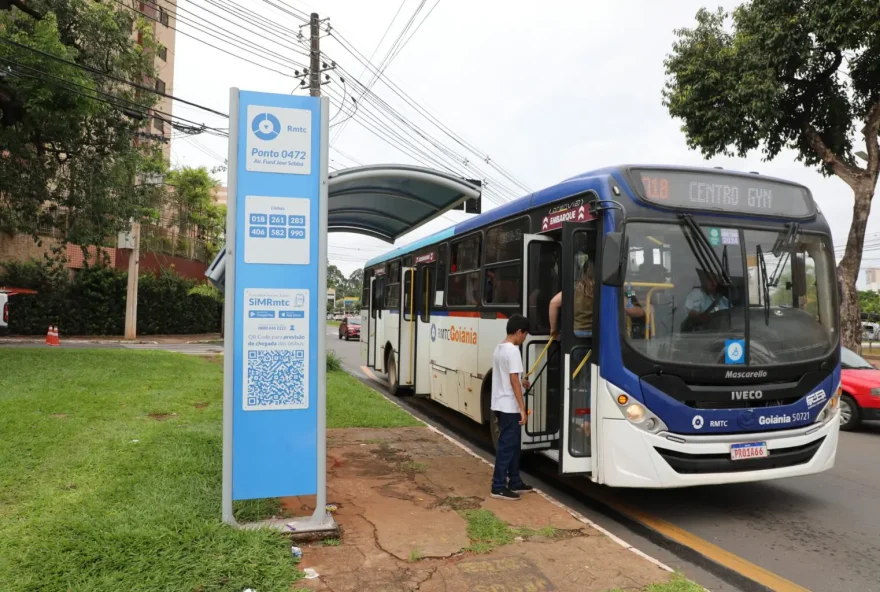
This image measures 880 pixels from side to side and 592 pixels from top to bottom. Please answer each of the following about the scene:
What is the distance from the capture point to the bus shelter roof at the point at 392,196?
863 centimetres

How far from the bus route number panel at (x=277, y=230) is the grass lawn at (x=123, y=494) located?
196 centimetres

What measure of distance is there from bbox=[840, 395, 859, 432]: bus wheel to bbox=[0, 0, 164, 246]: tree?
Result: 14.7 metres

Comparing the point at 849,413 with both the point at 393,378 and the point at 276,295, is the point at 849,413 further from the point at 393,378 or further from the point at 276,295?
the point at 276,295

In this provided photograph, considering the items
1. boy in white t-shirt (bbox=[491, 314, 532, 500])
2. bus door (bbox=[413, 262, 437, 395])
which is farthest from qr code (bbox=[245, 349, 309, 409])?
bus door (bbox=[413, 262, 437, 395])

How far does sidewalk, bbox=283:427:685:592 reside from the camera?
4.04m

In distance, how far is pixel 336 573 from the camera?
4074 mm

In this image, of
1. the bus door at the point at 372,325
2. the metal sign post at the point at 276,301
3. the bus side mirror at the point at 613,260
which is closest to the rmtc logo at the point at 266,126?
the metal sign post at the point at 276,301

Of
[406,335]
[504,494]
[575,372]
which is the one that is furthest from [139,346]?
[575,372]

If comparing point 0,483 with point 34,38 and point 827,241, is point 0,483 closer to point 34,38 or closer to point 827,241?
point 827,241

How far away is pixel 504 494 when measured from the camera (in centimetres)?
586

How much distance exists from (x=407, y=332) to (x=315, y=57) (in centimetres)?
917

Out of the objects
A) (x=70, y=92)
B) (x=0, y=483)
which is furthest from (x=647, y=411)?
(x=70, y=92)

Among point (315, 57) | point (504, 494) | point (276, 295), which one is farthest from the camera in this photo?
point (315, 57)

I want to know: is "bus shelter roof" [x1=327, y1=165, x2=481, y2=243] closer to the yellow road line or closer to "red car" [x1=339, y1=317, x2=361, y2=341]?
the yellow road line
